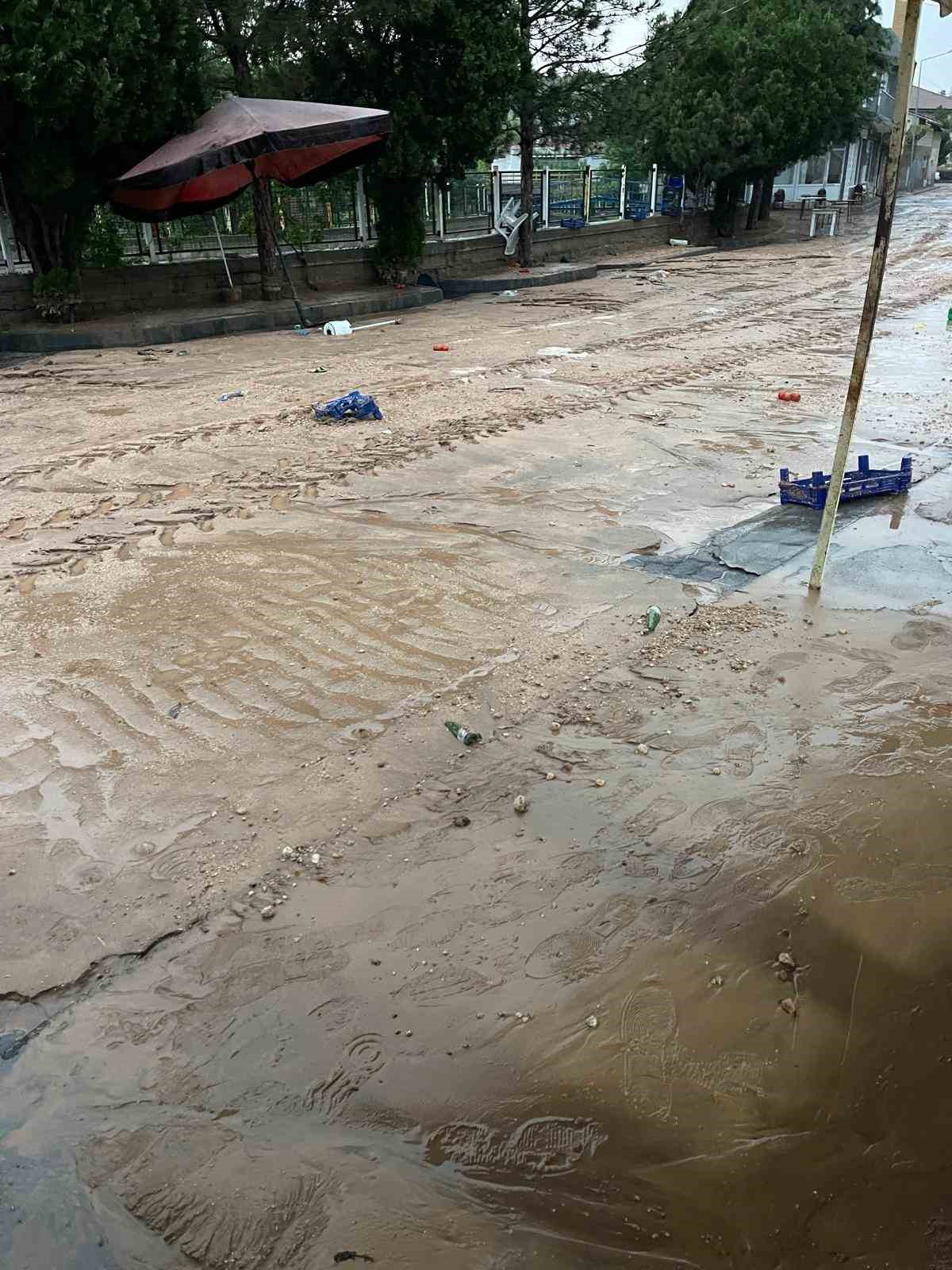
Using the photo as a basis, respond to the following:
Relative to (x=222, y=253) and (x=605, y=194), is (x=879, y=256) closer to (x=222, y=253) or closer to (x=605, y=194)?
(x=222, y=253)

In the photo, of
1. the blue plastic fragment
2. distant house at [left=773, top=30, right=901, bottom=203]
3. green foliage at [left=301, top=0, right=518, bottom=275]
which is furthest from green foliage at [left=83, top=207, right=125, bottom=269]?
distant house at [left=773, top=30, right=901, bottom=203]

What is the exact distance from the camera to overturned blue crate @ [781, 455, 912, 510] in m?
6.02

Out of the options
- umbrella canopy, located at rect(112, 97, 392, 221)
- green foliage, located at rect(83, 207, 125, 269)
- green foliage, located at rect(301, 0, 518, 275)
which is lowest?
green foliage, located at rect(83, 207, 125, 269)

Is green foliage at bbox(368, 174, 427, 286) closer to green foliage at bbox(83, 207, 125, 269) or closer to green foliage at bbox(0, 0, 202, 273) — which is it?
green foliage at bbox(0, 0, 202, 273)

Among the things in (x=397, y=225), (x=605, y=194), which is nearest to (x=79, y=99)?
(x=397, y=225)

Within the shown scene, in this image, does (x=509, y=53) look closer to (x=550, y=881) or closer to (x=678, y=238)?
(x=678, y=238)

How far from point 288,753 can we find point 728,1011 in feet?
6.07

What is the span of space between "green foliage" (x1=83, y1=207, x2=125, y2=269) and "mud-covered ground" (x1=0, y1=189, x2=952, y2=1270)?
9.56 m

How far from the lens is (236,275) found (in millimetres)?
16281

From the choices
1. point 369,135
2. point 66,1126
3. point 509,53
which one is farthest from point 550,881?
point 509,53

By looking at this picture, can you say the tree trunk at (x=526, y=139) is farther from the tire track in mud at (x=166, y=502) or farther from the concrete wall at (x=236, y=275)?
the tire track in mud at (x=166, y=502)

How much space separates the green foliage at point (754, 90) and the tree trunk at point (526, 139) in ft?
20.1

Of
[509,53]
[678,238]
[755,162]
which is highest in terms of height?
[509,53]

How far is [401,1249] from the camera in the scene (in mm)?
1989
